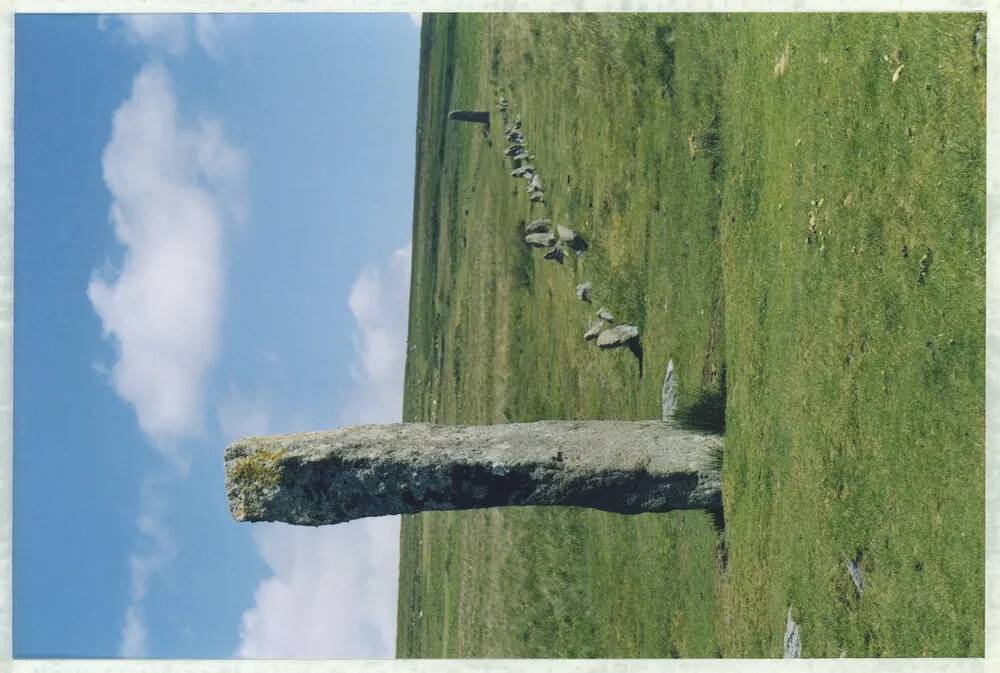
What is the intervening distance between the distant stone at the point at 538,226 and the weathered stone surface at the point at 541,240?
13 cm

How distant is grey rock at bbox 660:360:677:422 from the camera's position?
1581 centimetres

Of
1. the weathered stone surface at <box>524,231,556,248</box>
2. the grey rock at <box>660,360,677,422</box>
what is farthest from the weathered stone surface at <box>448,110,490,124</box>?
the grey rock at <box>660,360,677,422</box>

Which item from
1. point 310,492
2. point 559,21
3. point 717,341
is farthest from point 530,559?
point 559,21

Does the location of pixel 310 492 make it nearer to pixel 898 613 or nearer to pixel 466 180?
pixel 898 613

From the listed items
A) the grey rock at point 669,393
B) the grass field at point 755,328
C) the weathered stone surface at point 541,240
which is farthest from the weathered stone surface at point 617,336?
the weathered stone surface at point 541,240

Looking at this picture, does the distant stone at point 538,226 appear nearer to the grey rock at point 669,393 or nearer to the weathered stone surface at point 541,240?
the weathered stone surface at point 541,240

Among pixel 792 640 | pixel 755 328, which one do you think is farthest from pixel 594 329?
pixel 792 640

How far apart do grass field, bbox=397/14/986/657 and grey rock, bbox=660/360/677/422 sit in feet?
1.38

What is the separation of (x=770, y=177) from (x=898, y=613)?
616 centimetres

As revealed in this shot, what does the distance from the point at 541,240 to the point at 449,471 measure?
13.5 m

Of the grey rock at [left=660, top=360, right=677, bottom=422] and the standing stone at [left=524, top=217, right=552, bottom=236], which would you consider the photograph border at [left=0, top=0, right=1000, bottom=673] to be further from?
the standing stone at [left=524, top=217, right=552, bottom=236]

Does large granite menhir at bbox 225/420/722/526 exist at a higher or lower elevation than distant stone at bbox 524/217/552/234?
lower

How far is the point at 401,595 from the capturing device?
112 ft

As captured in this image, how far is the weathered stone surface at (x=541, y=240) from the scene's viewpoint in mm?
24766
